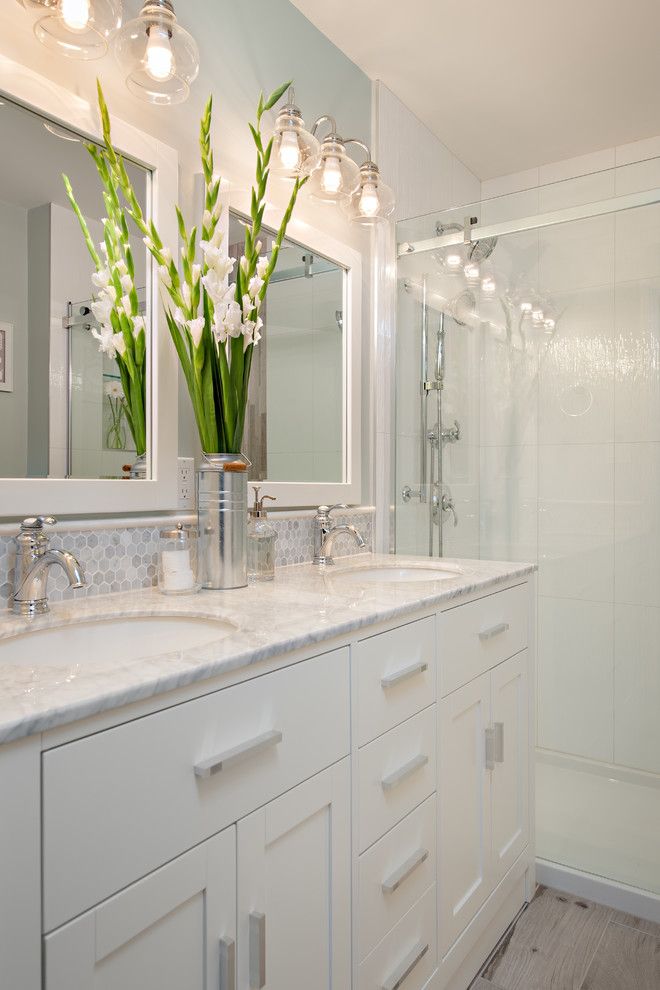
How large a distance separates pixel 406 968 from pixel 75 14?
182cm

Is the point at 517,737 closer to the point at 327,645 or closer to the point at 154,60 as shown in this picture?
the point at 327,645

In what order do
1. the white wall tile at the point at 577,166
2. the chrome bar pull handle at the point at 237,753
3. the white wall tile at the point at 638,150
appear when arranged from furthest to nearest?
the white wall tile at the point at 577,166, the white wall tile at the point at 638,150, the chrome bar pull handle at the point at 237,753

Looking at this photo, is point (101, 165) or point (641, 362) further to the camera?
point (641, 362)

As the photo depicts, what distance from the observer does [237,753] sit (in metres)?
0.85

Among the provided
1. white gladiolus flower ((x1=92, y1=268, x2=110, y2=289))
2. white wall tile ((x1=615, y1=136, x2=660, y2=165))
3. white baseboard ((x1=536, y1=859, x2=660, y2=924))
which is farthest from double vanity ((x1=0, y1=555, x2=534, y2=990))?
white wall tile ((x1=615, y1=136, x2=660, y2=165))

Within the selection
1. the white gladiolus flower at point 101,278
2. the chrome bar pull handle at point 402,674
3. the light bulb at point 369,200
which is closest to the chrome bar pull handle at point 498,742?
the chrome bar pull handle at point 402,674

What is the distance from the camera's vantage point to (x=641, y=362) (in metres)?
2.17

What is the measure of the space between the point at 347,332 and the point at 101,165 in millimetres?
976

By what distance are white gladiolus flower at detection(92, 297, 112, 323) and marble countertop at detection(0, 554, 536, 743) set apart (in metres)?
0.55

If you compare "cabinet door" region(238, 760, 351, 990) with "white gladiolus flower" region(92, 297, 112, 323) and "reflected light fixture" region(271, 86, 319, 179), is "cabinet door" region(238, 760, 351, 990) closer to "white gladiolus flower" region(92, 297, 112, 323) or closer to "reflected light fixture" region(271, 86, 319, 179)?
"white gladiolus flower" region(92, 297, 112, 323)

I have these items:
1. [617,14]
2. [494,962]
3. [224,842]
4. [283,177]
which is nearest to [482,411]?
[283,177]

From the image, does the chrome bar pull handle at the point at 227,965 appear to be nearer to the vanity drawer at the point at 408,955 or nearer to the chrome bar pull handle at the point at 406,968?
the vanity drawer at the point at 408,955

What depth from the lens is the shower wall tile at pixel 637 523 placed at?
2.16m

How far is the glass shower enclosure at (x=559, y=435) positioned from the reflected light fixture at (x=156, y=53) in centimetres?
115
